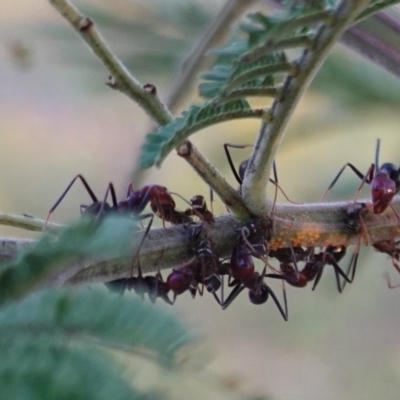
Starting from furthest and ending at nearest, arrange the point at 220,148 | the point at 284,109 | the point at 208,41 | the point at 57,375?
the point at 220,148 < the point at 208,41 < the point at 284,109 < the point at 57,375

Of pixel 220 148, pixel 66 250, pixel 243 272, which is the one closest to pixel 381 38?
pixel 243 272

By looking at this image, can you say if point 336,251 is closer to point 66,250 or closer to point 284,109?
point 284,109

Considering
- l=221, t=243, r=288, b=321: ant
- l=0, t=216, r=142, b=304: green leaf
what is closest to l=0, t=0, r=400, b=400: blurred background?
l=221, t=243, r=288, b=321: ant

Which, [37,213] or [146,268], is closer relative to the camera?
[146,268]

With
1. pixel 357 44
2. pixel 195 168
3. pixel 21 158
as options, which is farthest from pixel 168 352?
pixel 21 158

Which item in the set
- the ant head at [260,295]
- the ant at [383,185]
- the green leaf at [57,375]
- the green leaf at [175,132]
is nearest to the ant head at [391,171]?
the ant at [383,185]

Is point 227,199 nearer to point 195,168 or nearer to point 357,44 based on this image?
point 195,168

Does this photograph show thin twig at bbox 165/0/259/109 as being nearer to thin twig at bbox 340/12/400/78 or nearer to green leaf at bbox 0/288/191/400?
thin twig at bbox 340/12/400/78
